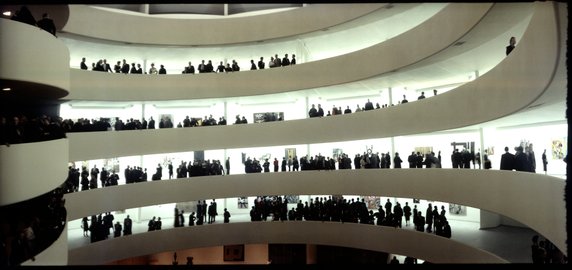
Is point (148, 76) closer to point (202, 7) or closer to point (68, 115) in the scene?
point (68, 115)

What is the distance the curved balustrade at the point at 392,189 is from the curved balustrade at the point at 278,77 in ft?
13.7

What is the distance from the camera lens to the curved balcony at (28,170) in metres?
7.76

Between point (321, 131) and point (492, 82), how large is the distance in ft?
32.1

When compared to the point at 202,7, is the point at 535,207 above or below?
below

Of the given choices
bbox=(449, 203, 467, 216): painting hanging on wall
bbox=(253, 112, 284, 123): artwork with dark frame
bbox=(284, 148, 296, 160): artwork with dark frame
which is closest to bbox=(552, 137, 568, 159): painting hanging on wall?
bbox=(449, 203, 467, 216): painting hanging on wall

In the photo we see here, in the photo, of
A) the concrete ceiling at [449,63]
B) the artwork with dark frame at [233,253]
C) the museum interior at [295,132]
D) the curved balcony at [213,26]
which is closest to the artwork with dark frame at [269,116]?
the museum interior at [295,132]

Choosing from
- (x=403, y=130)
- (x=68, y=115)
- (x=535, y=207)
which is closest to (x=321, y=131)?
(x=403, y=130)

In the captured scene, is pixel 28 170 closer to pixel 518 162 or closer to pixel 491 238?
pixel 518 162

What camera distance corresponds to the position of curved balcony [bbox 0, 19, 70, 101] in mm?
8281

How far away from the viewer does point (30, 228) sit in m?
9.14

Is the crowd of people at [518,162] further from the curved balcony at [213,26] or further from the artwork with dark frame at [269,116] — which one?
the artwork with dark frame at [269,116]

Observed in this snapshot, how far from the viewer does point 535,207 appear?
30.2 feet

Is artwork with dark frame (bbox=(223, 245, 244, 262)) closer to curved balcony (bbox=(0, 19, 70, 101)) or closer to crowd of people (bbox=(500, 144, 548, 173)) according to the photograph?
curved balcony (bbox=(0, 19, 70, 101))

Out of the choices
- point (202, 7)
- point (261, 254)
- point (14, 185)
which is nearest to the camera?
point (14, 185)
